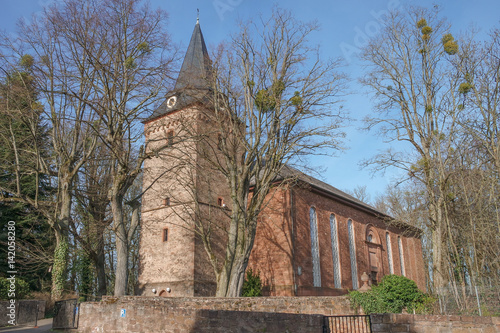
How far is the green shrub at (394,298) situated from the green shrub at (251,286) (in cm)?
670

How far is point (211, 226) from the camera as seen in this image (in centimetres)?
2383

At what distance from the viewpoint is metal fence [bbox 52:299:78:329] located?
1449 centimetres

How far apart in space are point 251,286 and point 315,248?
526cm

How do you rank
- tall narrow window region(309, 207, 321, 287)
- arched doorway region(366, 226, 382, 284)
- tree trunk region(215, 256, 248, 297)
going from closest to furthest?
tree trunk region(215, 256, 248, 297) → tall narrow window region(309, 207, 321, 287) → arched doorway region(366, 226, 382, 284)

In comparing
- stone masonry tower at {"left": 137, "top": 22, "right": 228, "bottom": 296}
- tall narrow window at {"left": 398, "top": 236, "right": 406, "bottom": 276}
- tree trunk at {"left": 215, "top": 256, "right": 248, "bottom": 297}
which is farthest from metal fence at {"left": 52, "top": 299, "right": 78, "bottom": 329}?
tall narrow window at {"left": 398, "top": 236, "right": 406, "bottom": 276}

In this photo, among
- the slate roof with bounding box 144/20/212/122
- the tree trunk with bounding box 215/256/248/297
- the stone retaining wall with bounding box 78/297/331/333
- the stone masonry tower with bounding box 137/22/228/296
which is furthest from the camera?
the slate roof with bounding box 144/20/212/122

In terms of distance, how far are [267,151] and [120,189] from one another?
718 centimetres

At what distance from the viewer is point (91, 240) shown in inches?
979

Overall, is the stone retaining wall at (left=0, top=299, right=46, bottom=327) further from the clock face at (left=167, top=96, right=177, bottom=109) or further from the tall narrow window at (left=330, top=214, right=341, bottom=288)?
the tall narrow window at (left=330, top=214, right=341, bottom=288)

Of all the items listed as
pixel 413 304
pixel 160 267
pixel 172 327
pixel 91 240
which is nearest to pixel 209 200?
pixel 160 267

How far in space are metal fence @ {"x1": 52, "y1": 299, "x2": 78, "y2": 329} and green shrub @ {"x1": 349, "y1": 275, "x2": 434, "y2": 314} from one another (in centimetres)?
1039

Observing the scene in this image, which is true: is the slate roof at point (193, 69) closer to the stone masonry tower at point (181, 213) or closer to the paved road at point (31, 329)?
the stone masonry tower at point (181, 213)

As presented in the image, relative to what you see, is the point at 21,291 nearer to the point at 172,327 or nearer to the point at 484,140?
the point at 172,327

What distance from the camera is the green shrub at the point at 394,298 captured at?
1745 cm
